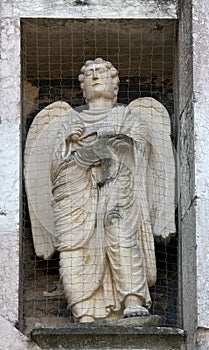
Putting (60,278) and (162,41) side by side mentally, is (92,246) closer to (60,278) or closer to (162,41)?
(60,278)

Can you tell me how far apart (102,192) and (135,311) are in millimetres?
690

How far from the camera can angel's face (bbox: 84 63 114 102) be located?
8.95 meters

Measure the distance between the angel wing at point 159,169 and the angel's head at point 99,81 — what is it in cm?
16

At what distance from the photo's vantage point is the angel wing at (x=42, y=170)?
874cm

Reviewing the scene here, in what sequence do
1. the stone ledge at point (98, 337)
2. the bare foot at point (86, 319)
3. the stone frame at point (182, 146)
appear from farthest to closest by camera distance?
1. the bare foot at point (86, 319)
2. the stone frame at point (182, 146)
3. the stone ledge at point (98, 337)

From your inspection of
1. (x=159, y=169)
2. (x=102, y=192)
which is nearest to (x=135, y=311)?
(x=102, y=192)

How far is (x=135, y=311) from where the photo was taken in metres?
8.26

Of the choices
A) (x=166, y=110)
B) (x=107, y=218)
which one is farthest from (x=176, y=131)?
(x=107, y=218)

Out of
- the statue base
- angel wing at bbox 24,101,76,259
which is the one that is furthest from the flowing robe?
the statue base

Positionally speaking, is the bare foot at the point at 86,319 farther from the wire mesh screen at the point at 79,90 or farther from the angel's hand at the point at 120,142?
the angel's hand at the point at 120,142

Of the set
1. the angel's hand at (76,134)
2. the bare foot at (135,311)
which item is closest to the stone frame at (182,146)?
the bare foot at (135,311)

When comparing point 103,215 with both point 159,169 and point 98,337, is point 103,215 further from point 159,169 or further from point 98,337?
point 98,337

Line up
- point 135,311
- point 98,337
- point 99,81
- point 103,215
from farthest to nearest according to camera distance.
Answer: point 99,81 → point 103,215 → point 135,311 → point 98,337

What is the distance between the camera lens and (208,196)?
27.5 ft
